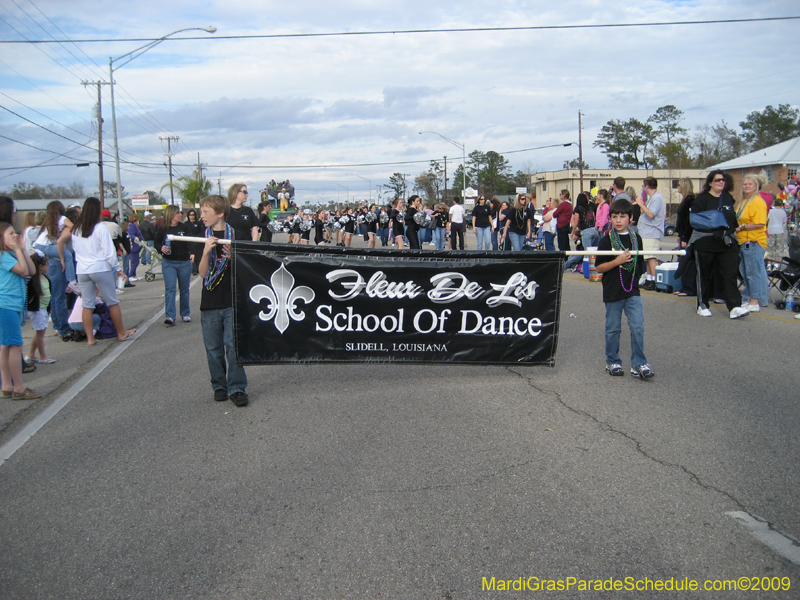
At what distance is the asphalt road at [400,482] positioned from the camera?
3068 mm

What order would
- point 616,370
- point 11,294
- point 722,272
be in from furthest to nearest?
point 722,272, point 616,370, point 11,294

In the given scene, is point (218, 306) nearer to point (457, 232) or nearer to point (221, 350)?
point (221, 350)

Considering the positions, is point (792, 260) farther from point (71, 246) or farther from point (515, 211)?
point (71, 246)

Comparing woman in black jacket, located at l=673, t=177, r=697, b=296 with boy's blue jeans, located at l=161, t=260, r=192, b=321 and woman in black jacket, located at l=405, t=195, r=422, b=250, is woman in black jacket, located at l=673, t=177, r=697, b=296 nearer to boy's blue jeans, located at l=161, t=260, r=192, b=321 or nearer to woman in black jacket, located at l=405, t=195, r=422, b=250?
boy's blue jeans, located at l=161, t=260, r=192, b=321

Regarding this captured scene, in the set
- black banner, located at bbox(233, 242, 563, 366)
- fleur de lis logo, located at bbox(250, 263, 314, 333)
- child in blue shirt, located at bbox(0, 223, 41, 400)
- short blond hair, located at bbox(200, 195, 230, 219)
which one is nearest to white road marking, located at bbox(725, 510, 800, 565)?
black banner, located at bbox(233, 242, 563, 366)

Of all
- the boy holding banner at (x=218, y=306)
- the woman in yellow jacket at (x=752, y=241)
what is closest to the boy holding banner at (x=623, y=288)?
the boy holding banner at (x=218, y=306)

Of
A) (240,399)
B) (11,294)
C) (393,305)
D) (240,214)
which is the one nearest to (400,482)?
(240,399)

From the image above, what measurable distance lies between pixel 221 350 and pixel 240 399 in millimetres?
486

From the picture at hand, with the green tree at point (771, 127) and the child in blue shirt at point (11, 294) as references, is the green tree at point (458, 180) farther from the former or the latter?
the child in blue shirt at point (11, 294)

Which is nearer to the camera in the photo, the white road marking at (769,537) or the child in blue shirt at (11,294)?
the white road marking at (769,537)

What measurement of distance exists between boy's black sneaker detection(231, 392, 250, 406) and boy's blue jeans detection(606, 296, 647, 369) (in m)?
3.68

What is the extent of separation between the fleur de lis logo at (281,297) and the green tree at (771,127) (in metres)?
78.3

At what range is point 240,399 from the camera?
5660 mm

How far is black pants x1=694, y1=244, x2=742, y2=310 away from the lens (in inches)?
360
